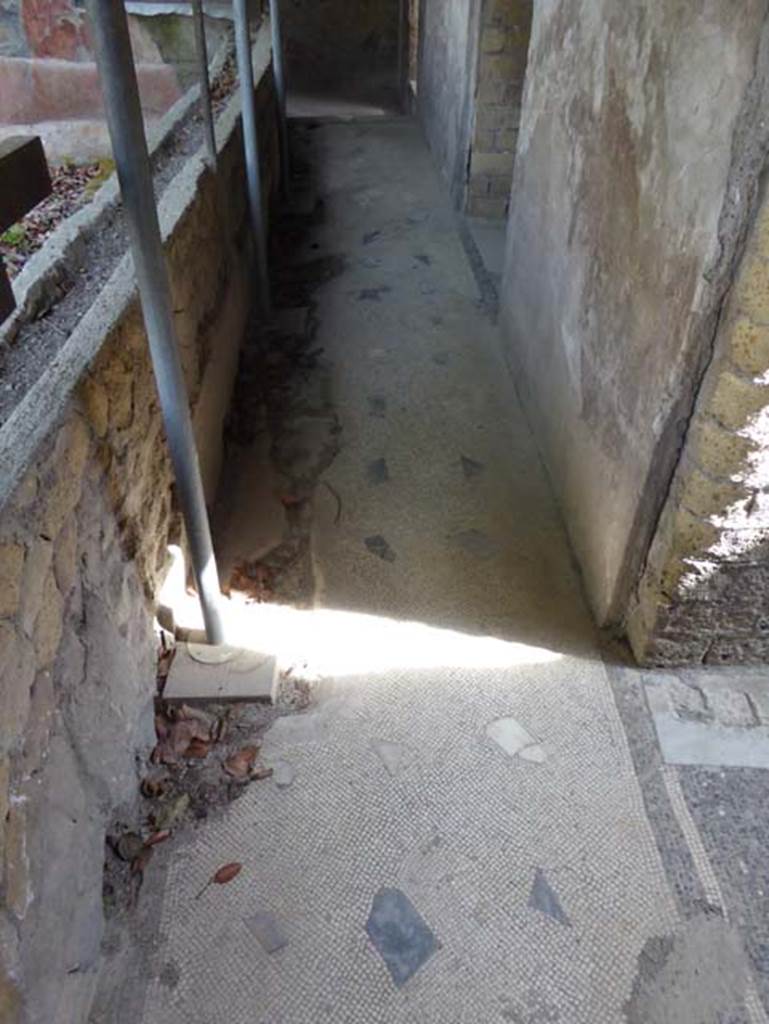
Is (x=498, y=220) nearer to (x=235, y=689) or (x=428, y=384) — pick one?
(x=428, y=384)

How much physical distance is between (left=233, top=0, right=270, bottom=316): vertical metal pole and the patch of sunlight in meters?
2.02

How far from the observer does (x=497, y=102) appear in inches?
174

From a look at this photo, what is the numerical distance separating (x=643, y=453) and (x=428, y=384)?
156cm

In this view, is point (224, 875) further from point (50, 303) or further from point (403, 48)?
point (403, 48)

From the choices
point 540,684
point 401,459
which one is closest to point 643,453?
point 540,684

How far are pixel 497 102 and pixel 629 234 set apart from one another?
3.10 m

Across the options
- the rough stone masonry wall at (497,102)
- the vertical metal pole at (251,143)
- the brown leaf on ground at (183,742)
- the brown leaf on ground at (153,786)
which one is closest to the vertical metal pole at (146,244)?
the brown leaf on ground at (183,742)

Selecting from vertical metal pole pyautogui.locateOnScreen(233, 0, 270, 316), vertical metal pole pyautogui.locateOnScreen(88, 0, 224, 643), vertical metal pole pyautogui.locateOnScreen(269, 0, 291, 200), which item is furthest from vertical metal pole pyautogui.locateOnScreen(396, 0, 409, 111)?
vertical metal pole pyautogui.locateOnScreen(88, 0, 224, 643)

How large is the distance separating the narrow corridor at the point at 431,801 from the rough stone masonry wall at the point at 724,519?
259 mm

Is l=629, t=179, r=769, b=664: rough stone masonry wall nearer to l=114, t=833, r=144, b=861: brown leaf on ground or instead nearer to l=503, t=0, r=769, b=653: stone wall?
l=503, t=0, r=769, b=653: stone wall

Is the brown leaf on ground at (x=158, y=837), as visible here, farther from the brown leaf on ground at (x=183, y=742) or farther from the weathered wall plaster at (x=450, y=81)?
the weathered wall plaster at (x=450, y=81)

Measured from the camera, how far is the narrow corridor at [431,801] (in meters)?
1.38

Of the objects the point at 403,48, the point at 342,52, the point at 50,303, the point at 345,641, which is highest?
the point at 50,303

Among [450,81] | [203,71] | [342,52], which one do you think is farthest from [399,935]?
[342,52]
